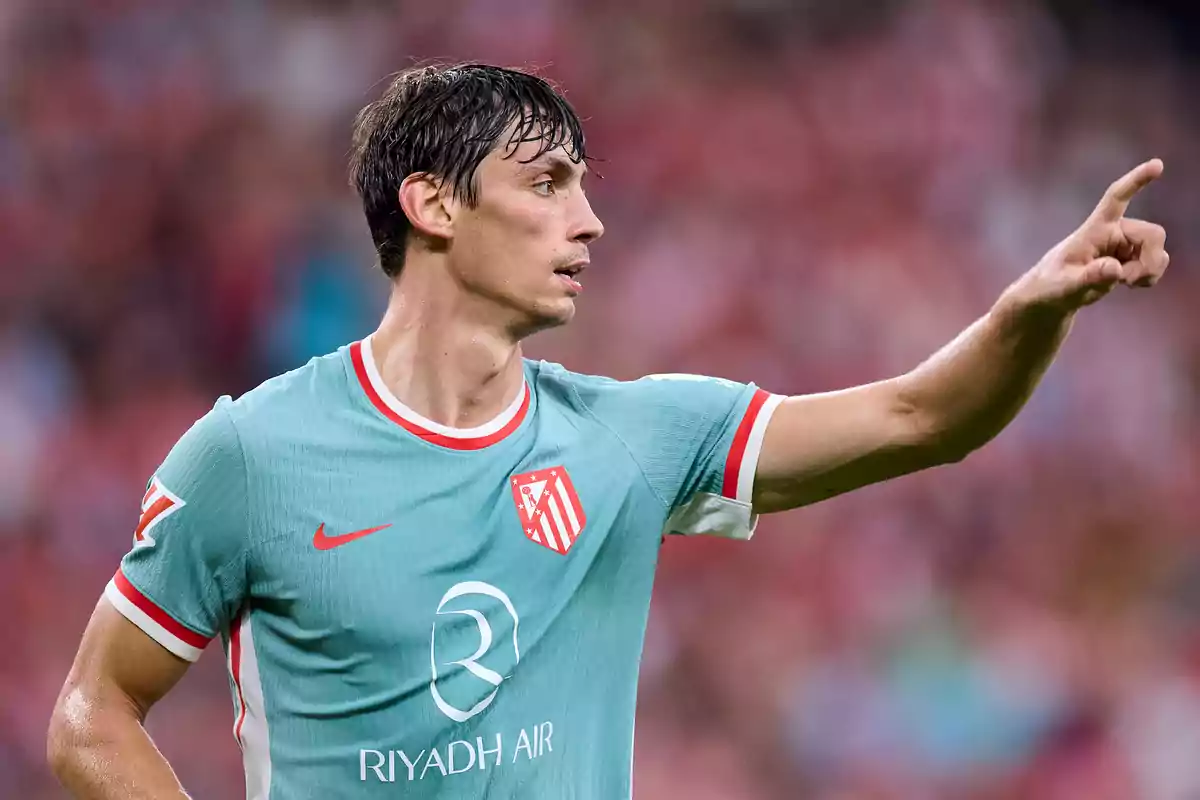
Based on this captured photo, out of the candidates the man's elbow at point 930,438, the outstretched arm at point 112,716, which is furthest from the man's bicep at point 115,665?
the man's elbow at point 930,438

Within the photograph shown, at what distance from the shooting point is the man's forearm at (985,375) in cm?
275

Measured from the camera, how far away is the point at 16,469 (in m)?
7.15

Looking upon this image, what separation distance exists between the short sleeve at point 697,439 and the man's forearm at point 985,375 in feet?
1.13

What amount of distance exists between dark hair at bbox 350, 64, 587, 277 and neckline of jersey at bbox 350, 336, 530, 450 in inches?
11.3

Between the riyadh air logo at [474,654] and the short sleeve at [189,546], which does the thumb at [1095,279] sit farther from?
the short sleeve at [189,546]

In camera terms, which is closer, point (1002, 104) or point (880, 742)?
point (880, 742)

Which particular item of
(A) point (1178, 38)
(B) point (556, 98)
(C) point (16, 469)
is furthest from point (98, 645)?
(A) point (1178, 38)

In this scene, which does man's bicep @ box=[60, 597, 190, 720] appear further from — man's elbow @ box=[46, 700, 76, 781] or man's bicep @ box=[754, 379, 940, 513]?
man's bicep @ box=[754, 379, 940, 513]

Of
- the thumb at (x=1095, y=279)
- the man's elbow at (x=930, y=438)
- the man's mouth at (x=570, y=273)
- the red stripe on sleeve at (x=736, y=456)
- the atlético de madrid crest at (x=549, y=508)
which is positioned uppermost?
the thumb at (x=1095, y=279)

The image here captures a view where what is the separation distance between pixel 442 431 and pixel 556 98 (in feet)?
2.45

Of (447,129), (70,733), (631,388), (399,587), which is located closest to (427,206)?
(447,129)

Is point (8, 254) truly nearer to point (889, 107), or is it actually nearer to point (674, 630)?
point (674, 630)

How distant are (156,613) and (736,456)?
1.16 metres

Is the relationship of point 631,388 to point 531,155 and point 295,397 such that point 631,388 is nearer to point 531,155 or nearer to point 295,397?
point 531,155
